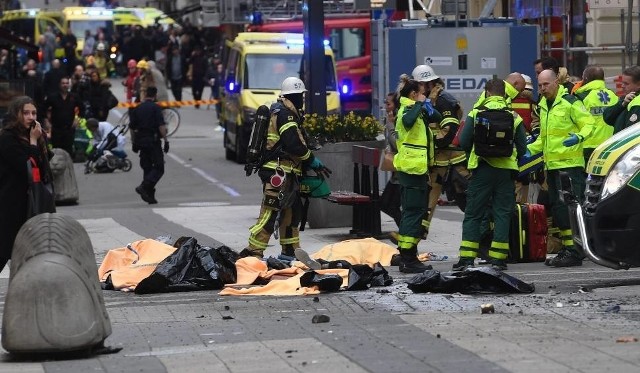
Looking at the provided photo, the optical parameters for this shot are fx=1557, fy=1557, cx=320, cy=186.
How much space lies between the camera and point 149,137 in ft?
71.5

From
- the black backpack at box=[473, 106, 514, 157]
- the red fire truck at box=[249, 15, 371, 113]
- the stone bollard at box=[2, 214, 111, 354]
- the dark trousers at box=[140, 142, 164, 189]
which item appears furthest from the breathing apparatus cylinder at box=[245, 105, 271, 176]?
the red fire truck at box=[249, 15, 371, 113]

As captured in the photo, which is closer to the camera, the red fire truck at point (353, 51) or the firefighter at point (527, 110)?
the firefighter at point (527, 110)

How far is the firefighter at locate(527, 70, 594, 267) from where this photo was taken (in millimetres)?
13477

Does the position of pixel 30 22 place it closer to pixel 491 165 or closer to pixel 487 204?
pixel 487 204

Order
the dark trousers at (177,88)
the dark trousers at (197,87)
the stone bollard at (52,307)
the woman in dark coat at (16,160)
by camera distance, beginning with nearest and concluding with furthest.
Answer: the stone bollard at (52,307) < the woman in dark coat at (16,160) < the dark trousers at (197,87) < the dark trousers at (177,88)

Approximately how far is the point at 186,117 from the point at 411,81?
97.0 feet

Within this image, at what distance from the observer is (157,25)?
58.0m

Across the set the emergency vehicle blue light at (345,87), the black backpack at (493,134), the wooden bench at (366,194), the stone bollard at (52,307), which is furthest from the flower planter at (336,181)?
the emergency vehicle blue light at (345,87)

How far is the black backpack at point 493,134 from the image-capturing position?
1288cm

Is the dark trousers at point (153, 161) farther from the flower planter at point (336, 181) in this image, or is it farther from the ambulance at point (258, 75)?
the ambulance at point (258, 75)

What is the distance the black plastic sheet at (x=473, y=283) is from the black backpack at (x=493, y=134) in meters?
1.43

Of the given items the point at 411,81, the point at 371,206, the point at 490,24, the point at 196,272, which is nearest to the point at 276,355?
the point at 196,272

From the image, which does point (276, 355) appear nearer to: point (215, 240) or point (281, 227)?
point (281, 227)

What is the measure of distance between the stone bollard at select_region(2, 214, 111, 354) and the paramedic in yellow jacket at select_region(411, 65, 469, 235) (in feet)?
18.2
